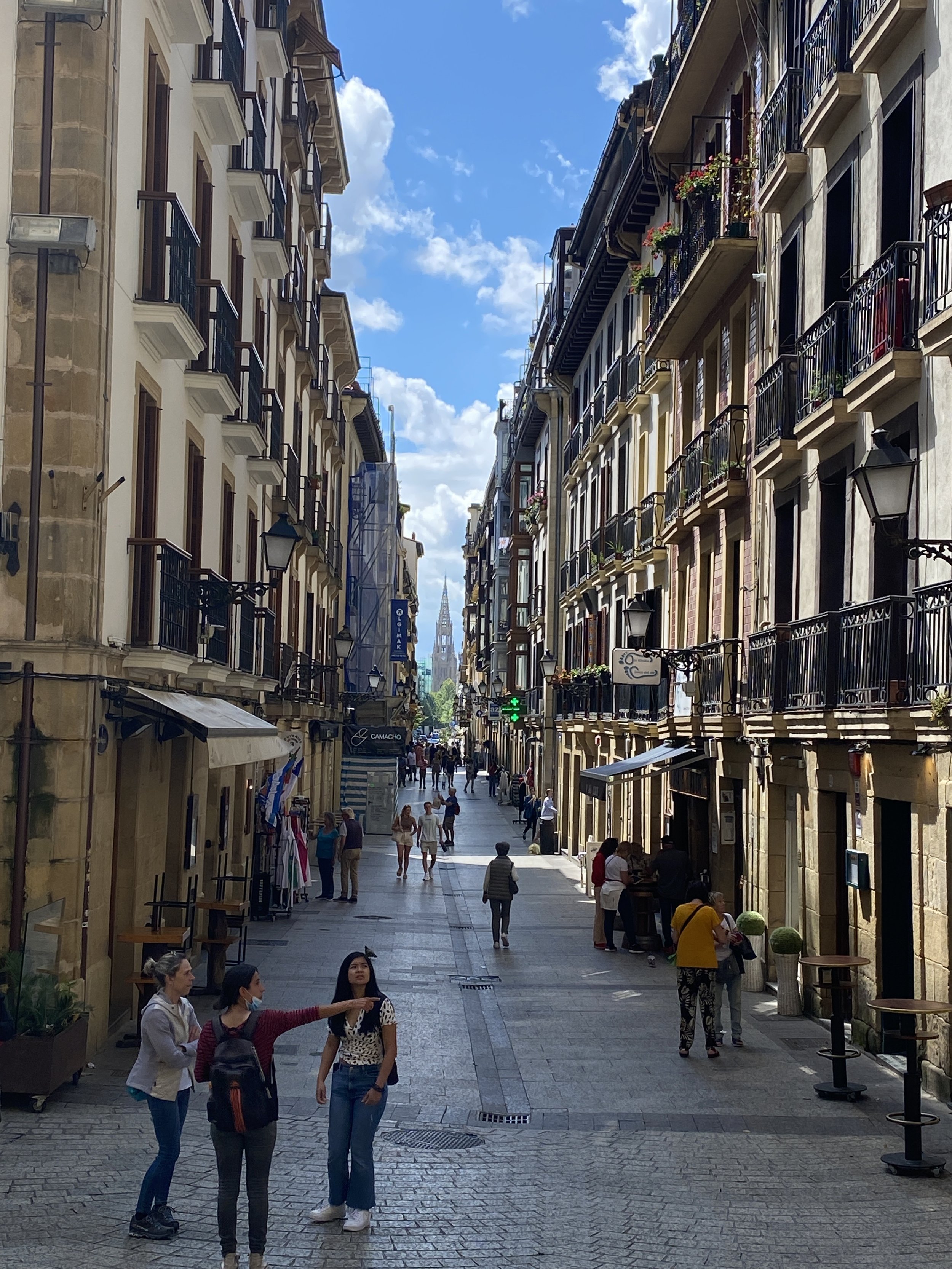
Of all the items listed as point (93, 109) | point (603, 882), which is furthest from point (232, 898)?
point (93, 109)

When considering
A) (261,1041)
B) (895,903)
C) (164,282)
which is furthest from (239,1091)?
(164,282)

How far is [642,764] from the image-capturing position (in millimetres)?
20781

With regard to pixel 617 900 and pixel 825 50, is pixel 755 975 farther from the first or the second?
pixel 825 50

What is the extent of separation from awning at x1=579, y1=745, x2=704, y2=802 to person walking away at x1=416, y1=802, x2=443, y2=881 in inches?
303

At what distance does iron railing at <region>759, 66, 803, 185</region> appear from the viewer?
16531 mm

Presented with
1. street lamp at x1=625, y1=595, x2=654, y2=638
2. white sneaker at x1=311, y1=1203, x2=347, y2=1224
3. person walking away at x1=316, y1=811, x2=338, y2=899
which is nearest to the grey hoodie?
white sneaker at x1=311, y1=1203, x2=347, y2=1224

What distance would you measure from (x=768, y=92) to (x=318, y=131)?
62.3 ft

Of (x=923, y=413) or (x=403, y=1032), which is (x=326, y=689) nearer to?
(x=403, y=1032)

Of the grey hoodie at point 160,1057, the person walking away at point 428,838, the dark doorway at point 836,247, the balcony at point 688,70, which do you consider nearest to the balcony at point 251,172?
the balcony at point 688,70

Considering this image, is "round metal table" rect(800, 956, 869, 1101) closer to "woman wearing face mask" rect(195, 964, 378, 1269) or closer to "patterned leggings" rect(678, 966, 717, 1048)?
"patterned leggings" rect(678, 966, 717, 1048)

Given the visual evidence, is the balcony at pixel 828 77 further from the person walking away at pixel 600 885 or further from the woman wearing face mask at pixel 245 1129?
the woman wearing face mask at pixel 245 1129

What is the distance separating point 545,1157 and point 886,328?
7.82 meters

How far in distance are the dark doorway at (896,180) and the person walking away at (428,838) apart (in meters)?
19.2

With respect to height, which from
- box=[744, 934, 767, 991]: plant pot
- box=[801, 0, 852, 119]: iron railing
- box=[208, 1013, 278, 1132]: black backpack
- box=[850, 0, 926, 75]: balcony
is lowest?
box=[744, 934, 767, 991]: plant pot
